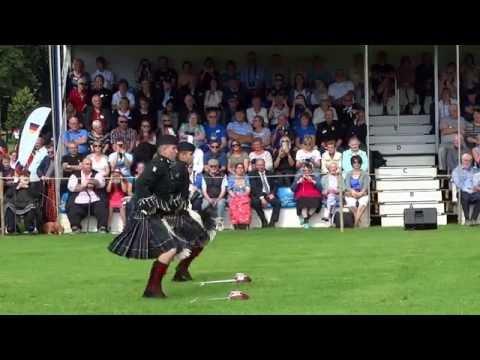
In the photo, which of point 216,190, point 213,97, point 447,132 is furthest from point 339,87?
point 216,190

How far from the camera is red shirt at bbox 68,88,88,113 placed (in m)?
19.3

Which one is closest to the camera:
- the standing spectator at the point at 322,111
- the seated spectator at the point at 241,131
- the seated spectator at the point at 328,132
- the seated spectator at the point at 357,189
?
the seated spectator at the point at 357,189

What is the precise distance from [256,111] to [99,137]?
2.82 m

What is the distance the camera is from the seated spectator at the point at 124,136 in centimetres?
1859

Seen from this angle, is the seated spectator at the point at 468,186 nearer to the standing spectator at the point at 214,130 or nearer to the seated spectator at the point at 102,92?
the standing spectator at the point at 214,130

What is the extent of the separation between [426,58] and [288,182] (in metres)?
4.14

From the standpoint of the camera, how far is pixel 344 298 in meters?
9.48

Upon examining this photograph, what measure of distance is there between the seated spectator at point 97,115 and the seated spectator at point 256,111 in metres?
2.48

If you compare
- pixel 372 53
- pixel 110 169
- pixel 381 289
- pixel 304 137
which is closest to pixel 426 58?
pixel 372 53

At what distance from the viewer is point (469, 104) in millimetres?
19203

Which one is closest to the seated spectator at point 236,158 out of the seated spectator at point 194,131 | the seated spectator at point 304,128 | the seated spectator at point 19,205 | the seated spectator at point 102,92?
the seated spectator at point 194,131

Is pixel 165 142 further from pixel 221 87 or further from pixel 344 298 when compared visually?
pixel 221 87

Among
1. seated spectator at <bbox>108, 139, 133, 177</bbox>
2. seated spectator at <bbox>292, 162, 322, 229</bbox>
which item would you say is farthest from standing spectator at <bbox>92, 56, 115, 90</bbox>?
seated spectator at <bbox>292, 162, 322, 229</bbox>

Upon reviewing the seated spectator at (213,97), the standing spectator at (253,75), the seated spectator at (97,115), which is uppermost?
the standing spectator at (253,75)
